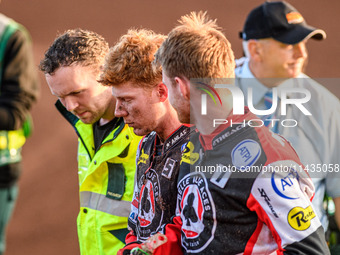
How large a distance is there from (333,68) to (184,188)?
280 cm

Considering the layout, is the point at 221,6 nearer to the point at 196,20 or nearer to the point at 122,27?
the point at 122,27

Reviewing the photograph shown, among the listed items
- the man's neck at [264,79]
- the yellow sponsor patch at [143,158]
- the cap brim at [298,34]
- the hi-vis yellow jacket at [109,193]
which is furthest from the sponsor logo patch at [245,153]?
the cap brim at [298,34]

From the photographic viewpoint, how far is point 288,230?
62.1 inches

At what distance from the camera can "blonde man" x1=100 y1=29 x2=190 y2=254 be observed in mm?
2002

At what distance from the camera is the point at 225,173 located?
169cm

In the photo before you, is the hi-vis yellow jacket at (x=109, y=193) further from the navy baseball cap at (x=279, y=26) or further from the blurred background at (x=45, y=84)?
the blurred background at (x=45, y=84)

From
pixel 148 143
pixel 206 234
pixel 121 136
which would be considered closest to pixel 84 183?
pixel 121 136

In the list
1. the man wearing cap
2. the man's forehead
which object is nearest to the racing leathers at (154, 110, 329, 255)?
the man's forehead

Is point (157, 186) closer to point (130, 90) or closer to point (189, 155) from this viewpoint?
point (189, 155)

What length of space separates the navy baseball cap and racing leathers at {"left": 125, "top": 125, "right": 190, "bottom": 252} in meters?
0.88

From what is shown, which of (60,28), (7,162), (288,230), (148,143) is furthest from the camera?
(60,28)

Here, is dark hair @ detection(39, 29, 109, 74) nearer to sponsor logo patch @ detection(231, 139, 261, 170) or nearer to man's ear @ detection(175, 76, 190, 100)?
man's ear @ detection(175, 76, 190, 100)

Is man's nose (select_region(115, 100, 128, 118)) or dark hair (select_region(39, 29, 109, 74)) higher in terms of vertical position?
dark hair (select_region(39, 29, 109, 74))

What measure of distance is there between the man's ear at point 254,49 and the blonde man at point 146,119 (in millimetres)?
652
